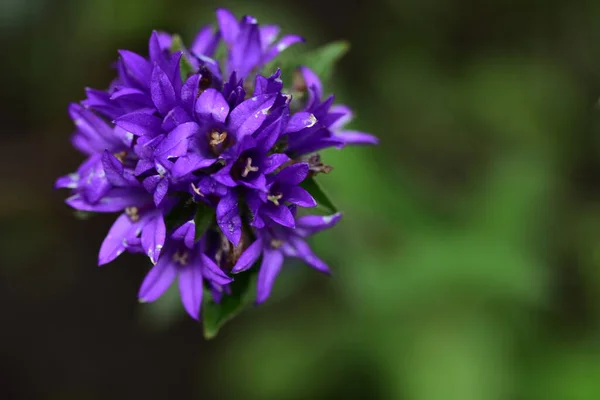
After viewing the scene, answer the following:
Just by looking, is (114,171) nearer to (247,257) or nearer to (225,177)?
(225,177)

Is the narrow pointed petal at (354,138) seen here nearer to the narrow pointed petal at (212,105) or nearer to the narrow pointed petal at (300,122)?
the narrow pointed petal at (300,122)

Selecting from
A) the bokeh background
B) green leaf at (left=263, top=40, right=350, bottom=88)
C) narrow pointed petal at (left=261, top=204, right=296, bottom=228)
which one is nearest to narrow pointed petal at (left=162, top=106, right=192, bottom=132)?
narrow pointed petal at (left=261, top=204, right=296, bottom=228)

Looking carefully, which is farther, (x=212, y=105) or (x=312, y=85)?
(x=312, y=85)

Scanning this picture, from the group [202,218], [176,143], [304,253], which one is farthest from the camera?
[304,253]

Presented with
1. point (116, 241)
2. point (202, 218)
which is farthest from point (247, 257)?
point (116, 241)

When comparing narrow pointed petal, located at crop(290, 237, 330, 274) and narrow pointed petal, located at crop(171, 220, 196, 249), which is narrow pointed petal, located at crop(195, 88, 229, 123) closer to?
narrow pointed petal, located at crop(171, 220, 196, 249)

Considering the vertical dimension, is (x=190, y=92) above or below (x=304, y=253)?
above

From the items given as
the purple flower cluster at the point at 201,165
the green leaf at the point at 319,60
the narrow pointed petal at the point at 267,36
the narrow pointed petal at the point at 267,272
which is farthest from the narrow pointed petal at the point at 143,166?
the green leaf at the point at 319,60

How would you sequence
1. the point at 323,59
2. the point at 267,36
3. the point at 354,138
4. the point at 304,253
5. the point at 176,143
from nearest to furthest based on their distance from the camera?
the point at 176,143 < the point at 304,253 < the point at 354,138 < the point at 267,36 < the point at 323,59
